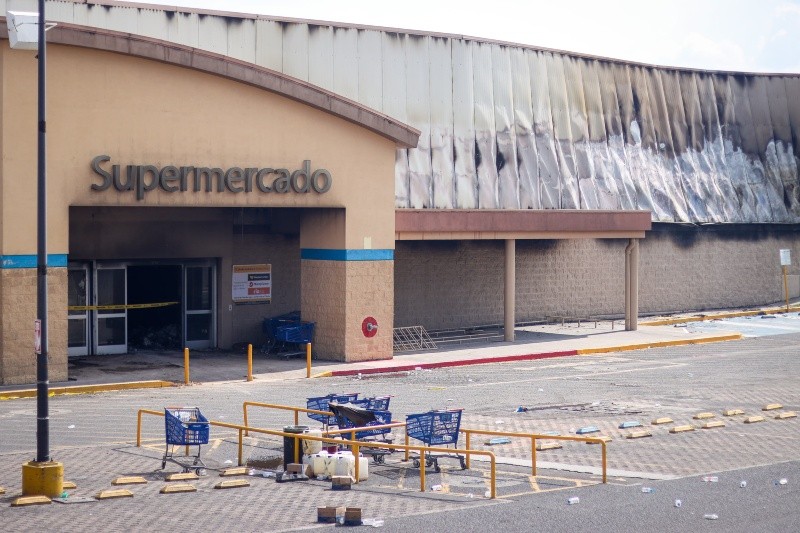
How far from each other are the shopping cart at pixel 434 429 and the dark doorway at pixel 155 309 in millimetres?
18906

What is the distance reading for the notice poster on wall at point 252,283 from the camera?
127ft

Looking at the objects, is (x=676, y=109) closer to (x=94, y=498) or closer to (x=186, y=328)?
(x=186, y=328)

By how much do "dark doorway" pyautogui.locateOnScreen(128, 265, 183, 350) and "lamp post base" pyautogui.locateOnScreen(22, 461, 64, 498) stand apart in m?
20.0

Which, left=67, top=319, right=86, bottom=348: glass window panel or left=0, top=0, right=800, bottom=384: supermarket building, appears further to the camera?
left=67, top=319, right=86, bottom=348: glass window panel

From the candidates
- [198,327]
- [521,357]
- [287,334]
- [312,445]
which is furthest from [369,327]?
[312,445]

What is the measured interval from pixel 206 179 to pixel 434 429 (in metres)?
14.7

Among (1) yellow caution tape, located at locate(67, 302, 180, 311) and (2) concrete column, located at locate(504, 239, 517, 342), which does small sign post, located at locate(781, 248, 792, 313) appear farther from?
(1) yellow caution tape, located at locate(67, 302, 180, 311)

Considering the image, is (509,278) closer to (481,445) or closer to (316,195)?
(316,195)

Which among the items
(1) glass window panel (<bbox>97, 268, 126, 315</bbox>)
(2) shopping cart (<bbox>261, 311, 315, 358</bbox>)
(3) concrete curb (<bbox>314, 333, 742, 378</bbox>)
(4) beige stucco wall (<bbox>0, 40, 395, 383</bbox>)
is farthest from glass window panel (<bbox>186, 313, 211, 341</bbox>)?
(3) concrete curb (<bbox>314, 333, 742, 378</bbox>)

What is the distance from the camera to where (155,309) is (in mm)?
38094

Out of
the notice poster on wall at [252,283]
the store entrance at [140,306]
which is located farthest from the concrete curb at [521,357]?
the store entrance at [140,306]

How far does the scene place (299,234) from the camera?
130 ft

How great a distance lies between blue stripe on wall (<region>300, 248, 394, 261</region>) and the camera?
35.7 meters

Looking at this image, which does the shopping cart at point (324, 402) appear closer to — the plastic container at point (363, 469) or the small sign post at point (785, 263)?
the plastic container at point (363, 469)
